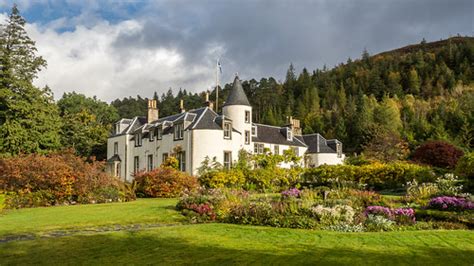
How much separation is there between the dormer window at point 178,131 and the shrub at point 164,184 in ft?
28.6

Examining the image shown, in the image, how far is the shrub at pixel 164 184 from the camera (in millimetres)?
25562

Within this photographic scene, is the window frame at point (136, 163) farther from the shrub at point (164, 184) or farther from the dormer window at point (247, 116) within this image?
the shrub at point (164, 184)

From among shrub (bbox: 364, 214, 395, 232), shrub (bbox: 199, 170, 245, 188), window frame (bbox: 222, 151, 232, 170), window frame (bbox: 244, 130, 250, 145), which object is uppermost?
window frame (bbox: 244, 130, 250, 145)

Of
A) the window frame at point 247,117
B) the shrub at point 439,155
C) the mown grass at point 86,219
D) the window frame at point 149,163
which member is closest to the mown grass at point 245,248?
the mown grass at point 86,219

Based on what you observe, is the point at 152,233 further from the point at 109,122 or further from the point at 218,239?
the point at 109,122

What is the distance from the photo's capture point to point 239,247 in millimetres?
8758

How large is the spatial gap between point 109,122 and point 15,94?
101 feet

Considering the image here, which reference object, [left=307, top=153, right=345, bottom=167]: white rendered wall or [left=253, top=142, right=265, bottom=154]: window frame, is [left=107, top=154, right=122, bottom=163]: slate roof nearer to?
[left=253, top=142, right=265, bottom=154]: window frame

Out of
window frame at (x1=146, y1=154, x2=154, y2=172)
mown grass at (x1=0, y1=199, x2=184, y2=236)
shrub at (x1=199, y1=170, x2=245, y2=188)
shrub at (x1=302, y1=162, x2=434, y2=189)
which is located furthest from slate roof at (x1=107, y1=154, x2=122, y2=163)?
mown grass at (x1=0, y1=199, x2=184, y2=236)

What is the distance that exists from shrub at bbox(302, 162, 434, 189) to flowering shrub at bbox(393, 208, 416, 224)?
11940 mm

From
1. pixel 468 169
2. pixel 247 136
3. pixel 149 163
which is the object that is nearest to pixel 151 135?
pixel 149 163

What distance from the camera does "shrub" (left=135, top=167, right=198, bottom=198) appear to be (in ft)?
83.9

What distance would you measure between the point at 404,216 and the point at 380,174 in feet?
47.9

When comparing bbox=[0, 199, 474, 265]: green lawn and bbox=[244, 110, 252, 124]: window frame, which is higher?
bbox=[244, 110, 252, 124]: window frame
